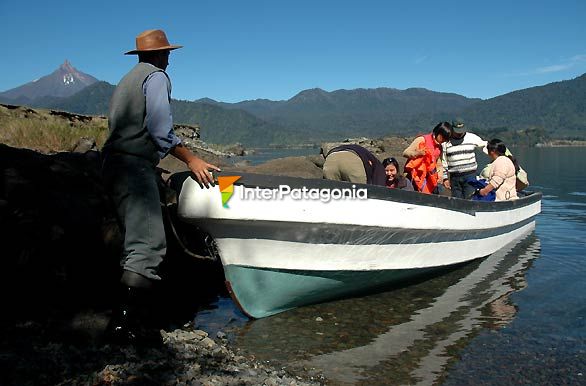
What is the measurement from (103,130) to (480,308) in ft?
40.5

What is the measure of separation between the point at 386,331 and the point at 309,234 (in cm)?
147

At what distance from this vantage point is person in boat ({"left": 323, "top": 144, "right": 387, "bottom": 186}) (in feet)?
21.3

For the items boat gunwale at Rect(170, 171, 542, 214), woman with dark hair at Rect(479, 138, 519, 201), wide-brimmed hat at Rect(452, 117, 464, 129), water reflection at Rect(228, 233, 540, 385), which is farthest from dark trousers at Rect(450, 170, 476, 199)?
water reflection at Rect(228, 233, 540, 385)

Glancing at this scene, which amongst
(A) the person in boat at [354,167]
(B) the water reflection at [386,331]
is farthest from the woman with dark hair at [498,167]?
(A) the person in boat at [354,167]

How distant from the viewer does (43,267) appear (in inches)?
183

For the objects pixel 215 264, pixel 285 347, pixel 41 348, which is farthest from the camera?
pixel 215 264

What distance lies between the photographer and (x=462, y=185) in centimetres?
955

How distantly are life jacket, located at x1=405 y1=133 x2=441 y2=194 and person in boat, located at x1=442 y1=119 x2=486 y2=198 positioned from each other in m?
0.94

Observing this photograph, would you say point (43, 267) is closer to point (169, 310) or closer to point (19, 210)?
point (19, 210)

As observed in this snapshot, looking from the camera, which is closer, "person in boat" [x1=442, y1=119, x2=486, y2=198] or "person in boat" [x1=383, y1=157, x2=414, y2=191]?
"person in boat" [x1=383, y1=157, x2=414, y2=191]

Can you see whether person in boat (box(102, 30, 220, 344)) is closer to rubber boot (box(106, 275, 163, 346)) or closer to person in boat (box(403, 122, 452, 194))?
rubber boot (box(106, 275, 163, 346))

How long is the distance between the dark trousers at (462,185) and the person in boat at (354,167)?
347 cm

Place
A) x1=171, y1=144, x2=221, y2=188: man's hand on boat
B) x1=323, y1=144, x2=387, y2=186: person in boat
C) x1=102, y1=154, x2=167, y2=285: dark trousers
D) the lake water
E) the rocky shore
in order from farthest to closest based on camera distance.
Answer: x1=323, y1=144, x2=387, y2=186: person in boat → the lake water → x1=171, y1=144, x2=221, y2=188: man's hand on boat → x1=102, y1=154, x2=167, y2=285: dark trousers → the rocky shore

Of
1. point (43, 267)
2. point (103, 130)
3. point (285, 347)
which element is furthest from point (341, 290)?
point (103, 130)
